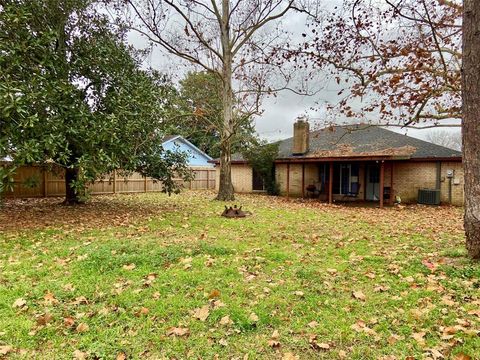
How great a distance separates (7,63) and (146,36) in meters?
7.37

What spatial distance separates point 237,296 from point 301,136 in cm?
1650

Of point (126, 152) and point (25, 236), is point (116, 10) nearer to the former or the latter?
point (126, 152)

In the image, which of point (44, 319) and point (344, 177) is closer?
point (44, 319)

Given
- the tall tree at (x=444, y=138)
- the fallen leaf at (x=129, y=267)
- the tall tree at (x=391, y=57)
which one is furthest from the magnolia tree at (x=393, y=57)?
the tall tree at (x=444, y=138)

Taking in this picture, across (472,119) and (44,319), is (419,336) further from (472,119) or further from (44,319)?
(44,319)

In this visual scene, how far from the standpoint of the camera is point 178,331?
3232 millimetres

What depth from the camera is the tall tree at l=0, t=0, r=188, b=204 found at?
7664 millimetres

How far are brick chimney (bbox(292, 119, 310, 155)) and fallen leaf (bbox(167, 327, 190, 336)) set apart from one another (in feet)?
55.8

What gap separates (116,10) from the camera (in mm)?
12344

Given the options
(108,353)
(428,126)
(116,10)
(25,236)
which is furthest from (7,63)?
(428,126)

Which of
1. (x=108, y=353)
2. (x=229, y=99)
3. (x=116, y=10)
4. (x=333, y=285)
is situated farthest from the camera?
(x=229, y=99)

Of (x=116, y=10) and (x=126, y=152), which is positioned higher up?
(x=116, y=10)

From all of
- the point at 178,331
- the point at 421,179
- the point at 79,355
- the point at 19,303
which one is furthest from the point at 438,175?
the point at 19,303

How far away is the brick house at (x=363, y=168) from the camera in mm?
15234
